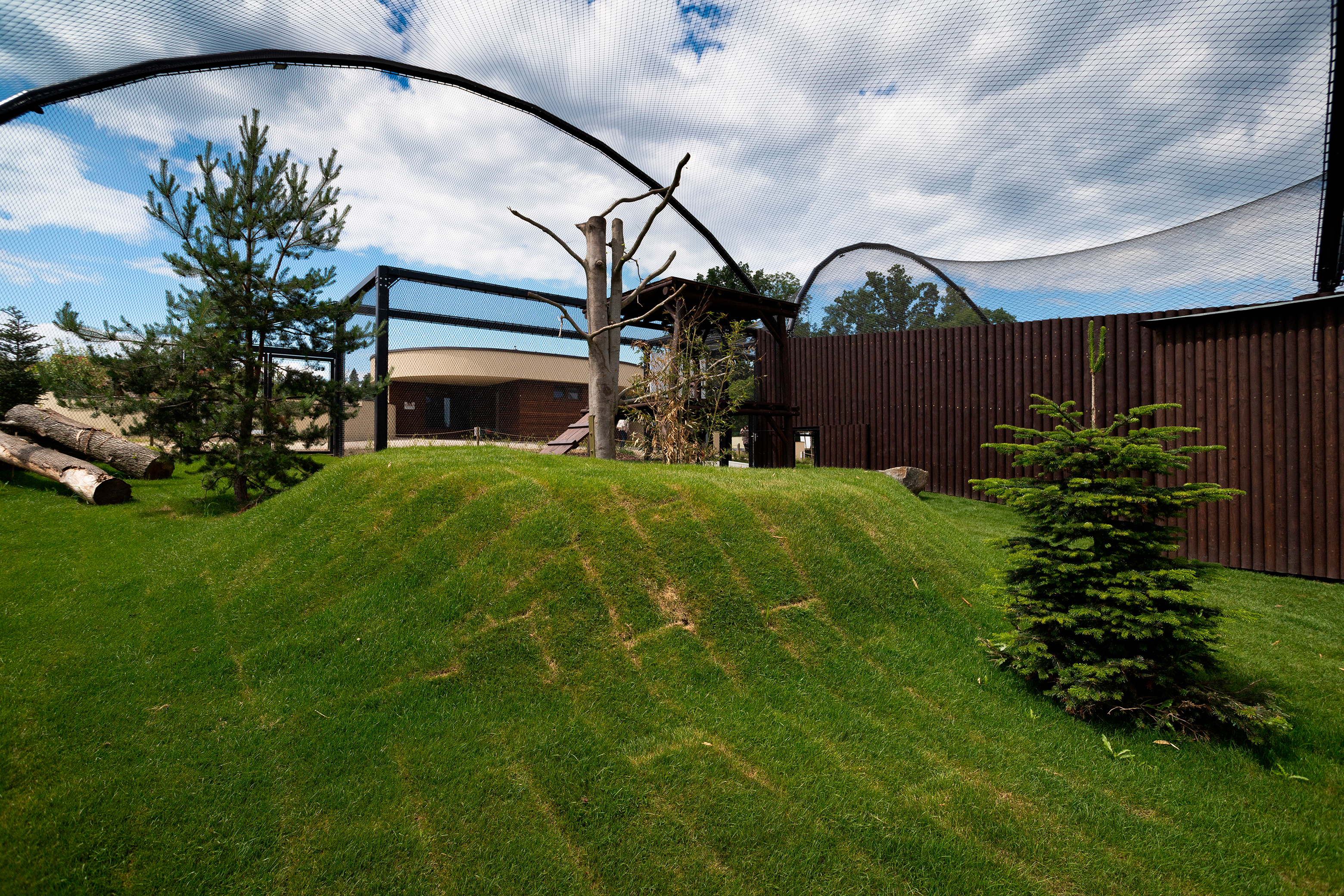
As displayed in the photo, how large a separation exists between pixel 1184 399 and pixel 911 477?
4.20 meters

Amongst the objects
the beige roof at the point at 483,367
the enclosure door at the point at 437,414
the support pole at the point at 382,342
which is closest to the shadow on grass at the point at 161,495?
the support pole at the point at 382,342

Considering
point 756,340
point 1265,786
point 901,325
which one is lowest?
point 1265,786

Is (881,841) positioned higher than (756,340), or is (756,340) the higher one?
(756,340)

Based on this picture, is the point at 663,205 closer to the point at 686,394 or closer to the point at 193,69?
the point at 686,394

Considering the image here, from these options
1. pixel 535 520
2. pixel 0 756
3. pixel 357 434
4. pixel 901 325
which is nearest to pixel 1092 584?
pixel 535 520

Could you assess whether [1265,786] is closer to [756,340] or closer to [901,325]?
[756,340]

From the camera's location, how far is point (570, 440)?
9000 millimetres

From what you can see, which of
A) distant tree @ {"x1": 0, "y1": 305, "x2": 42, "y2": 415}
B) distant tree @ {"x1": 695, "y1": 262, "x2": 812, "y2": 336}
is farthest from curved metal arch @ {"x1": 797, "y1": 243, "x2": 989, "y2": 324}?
distant tree @ {"x1": 0, "y1": 305, "x2": 42, "y2": 415}

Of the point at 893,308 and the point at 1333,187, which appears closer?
the point at 1333,187

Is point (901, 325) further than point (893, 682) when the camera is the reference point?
Yes

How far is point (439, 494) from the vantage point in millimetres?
4840

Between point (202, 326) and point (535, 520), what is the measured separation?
5367 mm

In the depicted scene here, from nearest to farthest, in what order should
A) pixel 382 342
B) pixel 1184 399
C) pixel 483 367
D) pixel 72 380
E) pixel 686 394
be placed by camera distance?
pixel 72 380, pixel 1184 399, pixel 686 394, pixel 382 342, pixel 483 367

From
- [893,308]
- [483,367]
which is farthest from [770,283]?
[483,367]
